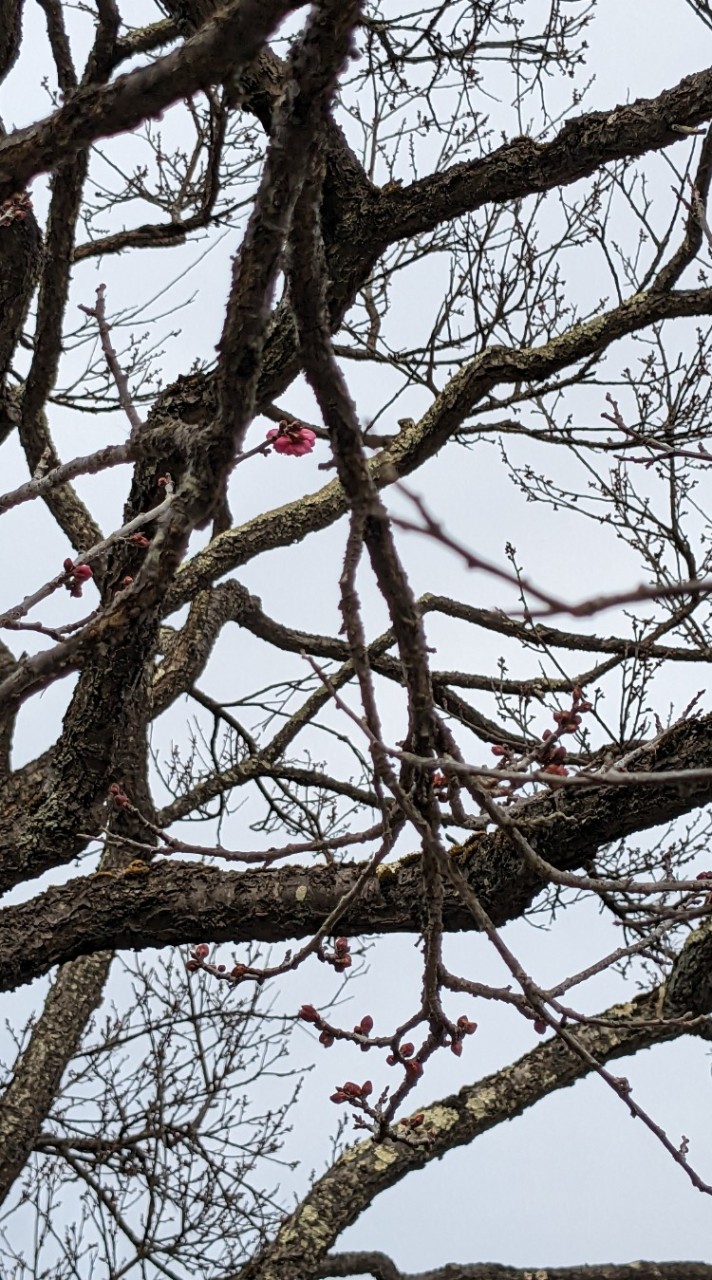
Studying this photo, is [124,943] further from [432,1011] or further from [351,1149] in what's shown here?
[432,1011]

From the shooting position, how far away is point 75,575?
8.00 feet

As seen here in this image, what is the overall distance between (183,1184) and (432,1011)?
409cm

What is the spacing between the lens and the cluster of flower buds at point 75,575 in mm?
2408

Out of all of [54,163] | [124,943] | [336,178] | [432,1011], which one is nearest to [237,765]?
[124,943]

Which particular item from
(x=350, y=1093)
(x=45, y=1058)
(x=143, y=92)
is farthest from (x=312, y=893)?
(x=45, y=1058)

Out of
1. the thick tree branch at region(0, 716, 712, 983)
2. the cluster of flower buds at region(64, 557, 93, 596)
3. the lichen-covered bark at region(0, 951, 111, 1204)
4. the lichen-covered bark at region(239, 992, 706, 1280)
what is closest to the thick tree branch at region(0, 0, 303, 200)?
the cluster of flower buds at region(64, 557, 93, 596)

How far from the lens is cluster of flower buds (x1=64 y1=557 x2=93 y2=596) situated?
2.41 meters

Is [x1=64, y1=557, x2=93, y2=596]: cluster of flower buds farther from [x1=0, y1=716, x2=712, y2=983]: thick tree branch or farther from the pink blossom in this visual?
[x1=0, y1=716, x2=712, y2=983]: thick tree branch

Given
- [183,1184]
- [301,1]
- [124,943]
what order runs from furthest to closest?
[183,1184] < [124,943] < [301,1]

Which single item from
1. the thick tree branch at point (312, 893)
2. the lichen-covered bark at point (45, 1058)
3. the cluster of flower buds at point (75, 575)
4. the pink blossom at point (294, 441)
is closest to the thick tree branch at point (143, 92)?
the pink blossom at point (294, 441)

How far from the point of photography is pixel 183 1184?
545 centimetres

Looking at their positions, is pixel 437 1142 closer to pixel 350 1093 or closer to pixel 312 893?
pixel 312 893

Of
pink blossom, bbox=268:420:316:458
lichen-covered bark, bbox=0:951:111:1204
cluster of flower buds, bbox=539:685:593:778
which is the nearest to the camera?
cluster of flower buds, bbox=539:685:593:778

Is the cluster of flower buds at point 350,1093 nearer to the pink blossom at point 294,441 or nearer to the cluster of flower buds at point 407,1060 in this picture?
the cluster of flower buds at point 407,1060
